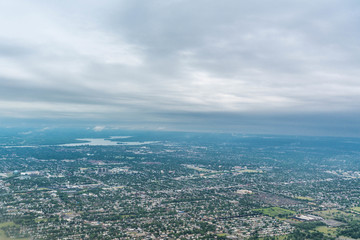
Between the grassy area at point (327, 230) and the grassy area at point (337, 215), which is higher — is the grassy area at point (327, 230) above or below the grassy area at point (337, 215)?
above

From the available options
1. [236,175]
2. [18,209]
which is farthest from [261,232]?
[236,175]

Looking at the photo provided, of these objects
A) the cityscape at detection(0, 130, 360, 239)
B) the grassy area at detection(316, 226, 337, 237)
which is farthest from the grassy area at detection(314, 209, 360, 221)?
the grassy area at detection(316, 226, 337, 237)

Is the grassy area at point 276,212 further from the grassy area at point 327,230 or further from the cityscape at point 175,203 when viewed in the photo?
the grassy area at point 327,230

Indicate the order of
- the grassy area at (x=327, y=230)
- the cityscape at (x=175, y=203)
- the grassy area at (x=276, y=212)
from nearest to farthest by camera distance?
the cityscape at (x=175, y=203), the grassy area at (x=327, y=230), the grassy area at (x=276, y=212)

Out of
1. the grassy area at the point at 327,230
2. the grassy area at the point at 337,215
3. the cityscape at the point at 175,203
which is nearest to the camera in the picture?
the cityscape at the point at 175,203

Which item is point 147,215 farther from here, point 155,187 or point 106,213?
point 155,187

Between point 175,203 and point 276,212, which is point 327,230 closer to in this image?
point 276,212

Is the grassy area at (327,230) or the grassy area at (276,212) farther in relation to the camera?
the grassy area at (276,212)

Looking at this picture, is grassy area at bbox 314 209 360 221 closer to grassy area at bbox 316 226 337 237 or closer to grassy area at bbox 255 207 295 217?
grassy area at bbox 255 207 295 217

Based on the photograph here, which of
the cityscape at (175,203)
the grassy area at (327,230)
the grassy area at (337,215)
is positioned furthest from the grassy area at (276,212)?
the grassy area at (327,230)
